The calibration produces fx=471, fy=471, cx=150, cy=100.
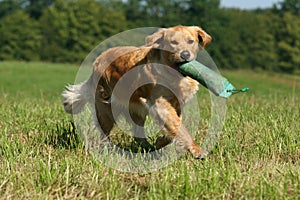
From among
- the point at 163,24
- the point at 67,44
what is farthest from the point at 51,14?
the point at 163,24

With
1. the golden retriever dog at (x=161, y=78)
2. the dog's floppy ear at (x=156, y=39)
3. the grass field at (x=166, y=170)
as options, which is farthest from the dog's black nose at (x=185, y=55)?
the grass field at (x=166, y=170)

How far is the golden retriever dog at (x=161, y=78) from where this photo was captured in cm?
529

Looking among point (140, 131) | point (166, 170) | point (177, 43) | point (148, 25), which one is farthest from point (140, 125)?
point (148, 25)

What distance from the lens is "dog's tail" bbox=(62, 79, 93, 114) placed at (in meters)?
6.54

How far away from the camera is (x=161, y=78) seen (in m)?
5.36

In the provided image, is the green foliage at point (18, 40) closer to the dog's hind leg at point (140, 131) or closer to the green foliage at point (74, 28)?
the green foliage at point (74, 28)

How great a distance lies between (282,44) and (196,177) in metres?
72.2

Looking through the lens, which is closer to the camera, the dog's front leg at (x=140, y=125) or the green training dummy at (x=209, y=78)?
the green training dummy at (x=209, y=78)

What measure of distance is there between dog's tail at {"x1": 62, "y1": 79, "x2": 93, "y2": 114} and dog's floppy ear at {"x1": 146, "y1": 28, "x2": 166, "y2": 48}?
1275 mm

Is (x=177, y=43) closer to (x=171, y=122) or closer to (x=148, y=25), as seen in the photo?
(x=171, y=122)

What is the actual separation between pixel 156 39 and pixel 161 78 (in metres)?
0.49

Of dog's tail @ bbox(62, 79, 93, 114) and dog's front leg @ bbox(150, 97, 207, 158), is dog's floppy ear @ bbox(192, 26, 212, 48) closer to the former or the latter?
dog's front leg @ bbox(150, 97, 207, 158)

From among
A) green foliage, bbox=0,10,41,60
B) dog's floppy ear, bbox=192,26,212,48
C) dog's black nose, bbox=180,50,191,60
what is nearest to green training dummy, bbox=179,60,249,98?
dog's black nose, bbox=180,50,191,60

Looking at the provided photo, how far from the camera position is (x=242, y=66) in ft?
245
